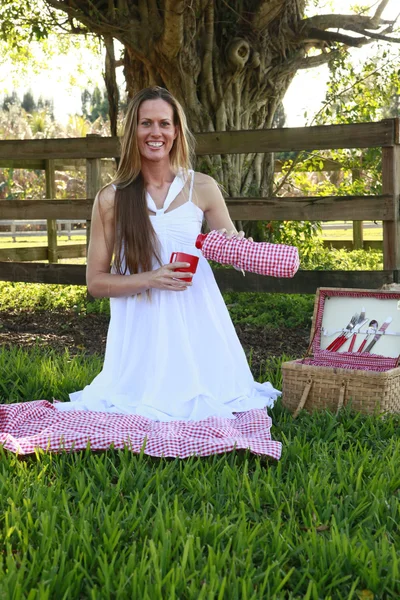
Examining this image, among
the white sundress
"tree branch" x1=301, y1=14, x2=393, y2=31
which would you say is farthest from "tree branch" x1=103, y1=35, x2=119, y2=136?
the white sundress

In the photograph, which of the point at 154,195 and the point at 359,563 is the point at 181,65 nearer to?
the point at 154,195

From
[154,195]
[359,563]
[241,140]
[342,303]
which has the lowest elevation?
[359,563]

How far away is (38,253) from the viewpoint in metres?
10.1

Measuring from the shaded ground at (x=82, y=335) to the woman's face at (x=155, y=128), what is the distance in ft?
5.77

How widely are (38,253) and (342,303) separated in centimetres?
631

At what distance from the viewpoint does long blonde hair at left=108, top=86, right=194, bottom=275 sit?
13.5ft

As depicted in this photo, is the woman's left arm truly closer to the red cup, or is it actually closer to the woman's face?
the woman's face

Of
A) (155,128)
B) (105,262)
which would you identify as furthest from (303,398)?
(155,128)

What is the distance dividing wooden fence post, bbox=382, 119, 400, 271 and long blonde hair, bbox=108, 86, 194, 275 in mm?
2458

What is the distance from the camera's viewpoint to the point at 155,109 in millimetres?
4121

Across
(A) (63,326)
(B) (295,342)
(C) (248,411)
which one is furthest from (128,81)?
(C) (248,411)

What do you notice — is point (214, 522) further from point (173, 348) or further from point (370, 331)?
point (370, 331)

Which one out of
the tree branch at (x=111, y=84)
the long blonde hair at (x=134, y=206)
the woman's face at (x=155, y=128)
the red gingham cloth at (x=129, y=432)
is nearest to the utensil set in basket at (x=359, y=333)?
the red gingham cloth at (x=129, y=432)

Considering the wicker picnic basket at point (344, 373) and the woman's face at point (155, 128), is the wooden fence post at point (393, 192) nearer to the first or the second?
the wicker picnic basket at point (344, 373)
